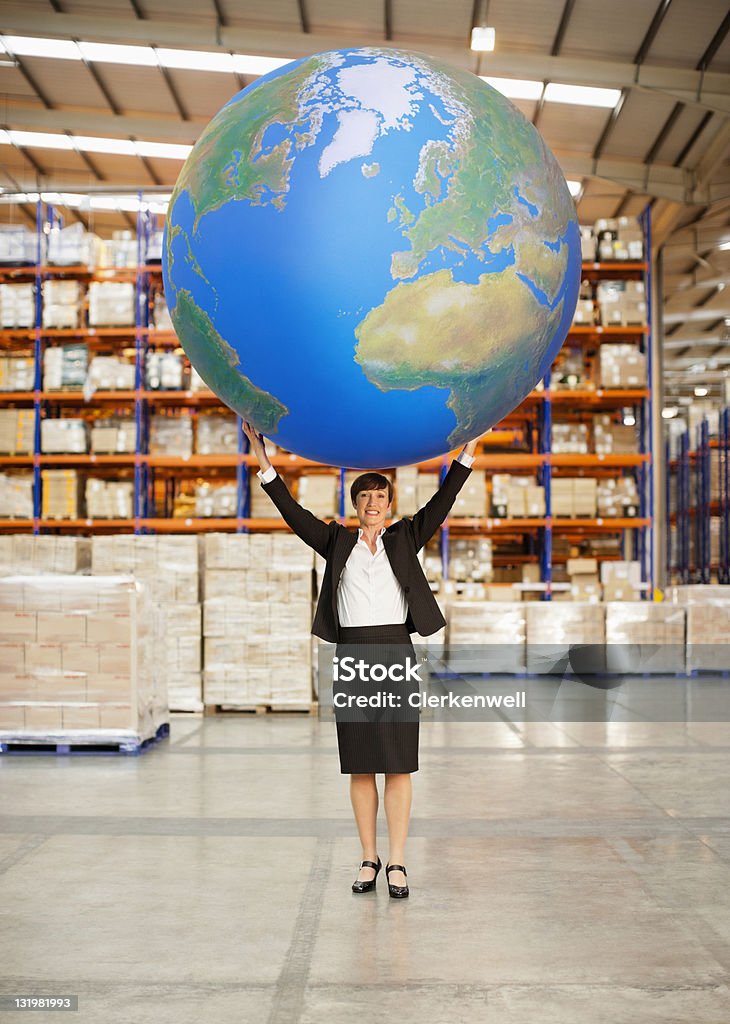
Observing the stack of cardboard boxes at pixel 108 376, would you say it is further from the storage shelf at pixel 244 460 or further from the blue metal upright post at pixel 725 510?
the blue metal upright post at pixel 725 510

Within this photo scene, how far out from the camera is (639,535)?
15.6 m

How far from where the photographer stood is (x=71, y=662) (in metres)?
7.84

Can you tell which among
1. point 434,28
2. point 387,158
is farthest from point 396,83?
point 434,28

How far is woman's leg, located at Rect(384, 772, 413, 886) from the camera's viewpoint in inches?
164

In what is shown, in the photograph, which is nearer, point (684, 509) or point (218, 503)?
point (218, 503)

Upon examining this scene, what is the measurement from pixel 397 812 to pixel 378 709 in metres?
0.40

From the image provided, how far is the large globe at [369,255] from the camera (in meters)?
2.84

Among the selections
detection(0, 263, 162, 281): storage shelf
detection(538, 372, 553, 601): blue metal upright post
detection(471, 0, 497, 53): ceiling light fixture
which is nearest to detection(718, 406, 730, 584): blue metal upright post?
detection(538, 372, 553, 601): blue metal upright post

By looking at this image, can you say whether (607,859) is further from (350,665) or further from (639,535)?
(639,535)

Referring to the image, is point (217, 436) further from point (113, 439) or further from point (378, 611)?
point (378, 611)

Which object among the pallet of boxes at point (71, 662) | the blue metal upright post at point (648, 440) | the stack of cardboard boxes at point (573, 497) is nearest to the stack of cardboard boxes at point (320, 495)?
the stack of cardboard boxes at point (573, 497)

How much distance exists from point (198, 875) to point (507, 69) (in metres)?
11.2

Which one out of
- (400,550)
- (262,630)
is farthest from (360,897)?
(262,630)

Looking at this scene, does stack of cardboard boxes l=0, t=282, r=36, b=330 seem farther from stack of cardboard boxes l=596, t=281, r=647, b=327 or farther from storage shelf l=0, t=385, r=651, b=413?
stack of cardboard boxes l=596, t=281, r=647, b=327
